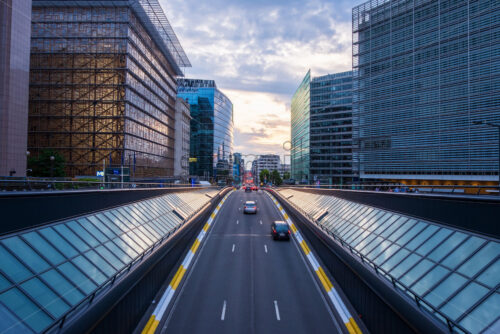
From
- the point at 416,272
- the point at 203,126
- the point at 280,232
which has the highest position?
the point at 203,126

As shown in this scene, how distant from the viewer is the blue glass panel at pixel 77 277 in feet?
31.4

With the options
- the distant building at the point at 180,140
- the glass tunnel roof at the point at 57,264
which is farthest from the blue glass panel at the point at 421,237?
the distant building at the point at 180,140

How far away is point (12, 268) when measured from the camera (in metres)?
8.06

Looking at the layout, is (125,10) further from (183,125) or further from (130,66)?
(183,125)

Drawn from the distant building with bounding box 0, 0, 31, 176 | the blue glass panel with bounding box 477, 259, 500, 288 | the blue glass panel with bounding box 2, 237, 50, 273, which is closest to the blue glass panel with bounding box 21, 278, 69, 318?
the blue glass panel with bounding box 2, 237, 50, 273

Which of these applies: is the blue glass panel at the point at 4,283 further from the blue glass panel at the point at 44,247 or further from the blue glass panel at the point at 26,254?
the blue glass panel at the point at 44,247

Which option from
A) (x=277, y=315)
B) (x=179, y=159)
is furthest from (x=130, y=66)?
(x=277, y=315)

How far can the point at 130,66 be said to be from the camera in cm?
5425

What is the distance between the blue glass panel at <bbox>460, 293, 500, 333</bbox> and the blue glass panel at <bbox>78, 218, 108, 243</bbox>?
530 inches

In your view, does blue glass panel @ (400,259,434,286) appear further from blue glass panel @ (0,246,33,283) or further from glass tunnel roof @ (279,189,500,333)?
blue glass panel @ (0,246,33,283)

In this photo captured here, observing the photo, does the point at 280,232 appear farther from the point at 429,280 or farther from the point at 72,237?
the point at 72,237

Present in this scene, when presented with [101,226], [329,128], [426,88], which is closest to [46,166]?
[101,226]

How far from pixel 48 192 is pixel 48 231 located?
57.2 inches

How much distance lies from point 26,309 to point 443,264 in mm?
12478
